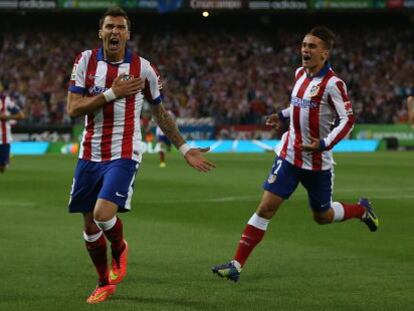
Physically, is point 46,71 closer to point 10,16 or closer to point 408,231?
point 10,16

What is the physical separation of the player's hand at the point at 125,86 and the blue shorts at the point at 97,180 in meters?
0.57

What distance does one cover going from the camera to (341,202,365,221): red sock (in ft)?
31.7

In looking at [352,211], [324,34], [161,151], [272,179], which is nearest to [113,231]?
[272,179]

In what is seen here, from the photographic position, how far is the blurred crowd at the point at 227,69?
42312 millimetres

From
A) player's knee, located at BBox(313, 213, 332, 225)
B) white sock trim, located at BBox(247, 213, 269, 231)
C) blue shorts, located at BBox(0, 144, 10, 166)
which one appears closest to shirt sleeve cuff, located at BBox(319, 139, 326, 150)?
white sock trim, located at BBox(247, 213, 269, 231)

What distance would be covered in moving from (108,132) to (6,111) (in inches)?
582

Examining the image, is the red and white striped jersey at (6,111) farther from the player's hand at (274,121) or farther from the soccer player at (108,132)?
the soccer player at (108,132)

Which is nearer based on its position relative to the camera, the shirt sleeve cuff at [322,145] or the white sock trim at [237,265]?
the white sock trim at [237,265]

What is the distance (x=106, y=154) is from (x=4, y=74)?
36823 millimetres

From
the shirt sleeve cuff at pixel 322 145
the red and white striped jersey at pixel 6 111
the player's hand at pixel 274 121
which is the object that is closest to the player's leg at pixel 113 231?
the shirt sleeve cuff at pixel 322 145

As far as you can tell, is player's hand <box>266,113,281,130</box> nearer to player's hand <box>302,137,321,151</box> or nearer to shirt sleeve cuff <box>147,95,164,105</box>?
player's hand <box>302,137,321,151</box>

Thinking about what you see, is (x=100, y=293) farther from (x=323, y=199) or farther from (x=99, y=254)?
(x=323, y=199)

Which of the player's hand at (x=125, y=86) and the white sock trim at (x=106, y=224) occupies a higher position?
the player's hand at (x=125, y=86)

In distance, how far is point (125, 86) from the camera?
7238 millimetres
